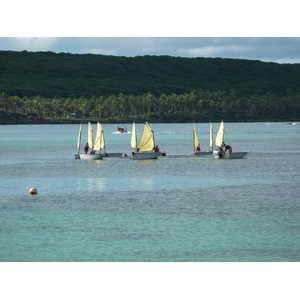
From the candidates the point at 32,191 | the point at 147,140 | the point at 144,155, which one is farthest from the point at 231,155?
the point at 32,191

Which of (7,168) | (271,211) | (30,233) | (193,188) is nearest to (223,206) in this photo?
(271,211)

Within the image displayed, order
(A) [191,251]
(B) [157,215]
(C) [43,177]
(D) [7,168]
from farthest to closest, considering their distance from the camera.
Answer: (D) [7,168] → (C) [43,177] → (B) [157,215] → (A) [191,251]

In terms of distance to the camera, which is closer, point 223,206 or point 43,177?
point 223,206

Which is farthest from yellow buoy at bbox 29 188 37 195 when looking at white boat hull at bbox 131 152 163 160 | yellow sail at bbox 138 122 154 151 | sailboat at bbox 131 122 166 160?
white boat hull at bbox 131 152 163 160

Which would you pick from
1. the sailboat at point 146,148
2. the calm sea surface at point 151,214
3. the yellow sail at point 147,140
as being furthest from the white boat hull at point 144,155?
the calm sea surface at point 151,214

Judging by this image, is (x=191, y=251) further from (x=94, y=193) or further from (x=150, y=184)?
(x=150, y=184)

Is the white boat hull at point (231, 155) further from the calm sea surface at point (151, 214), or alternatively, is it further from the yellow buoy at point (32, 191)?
the yellow buoy at point (32, 191)

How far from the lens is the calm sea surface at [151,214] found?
44.2 meters

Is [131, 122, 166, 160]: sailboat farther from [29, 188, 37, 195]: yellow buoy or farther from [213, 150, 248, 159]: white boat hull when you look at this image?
[29, 188, 37, 195]: yellow buoy

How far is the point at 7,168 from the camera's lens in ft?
372

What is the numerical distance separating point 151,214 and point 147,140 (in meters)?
60.0

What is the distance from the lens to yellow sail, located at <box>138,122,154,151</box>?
116312 mm

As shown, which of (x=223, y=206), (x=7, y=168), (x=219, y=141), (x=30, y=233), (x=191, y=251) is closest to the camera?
(x=191, y=251)
